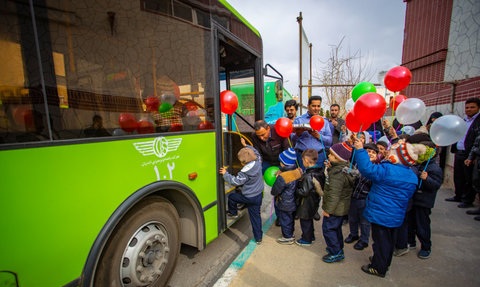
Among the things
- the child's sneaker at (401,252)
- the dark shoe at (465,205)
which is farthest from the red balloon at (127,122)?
the dark shoe at (465,205)

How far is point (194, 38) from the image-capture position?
2.27 metres

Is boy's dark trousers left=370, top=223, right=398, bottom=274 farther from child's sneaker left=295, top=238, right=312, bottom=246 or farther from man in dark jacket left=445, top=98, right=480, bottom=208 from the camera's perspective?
man in dark jacket left=445, top=98, right=480, bottom=208

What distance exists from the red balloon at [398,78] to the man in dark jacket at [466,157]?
221cm

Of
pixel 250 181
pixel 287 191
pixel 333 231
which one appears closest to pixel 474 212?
pixel 333 231

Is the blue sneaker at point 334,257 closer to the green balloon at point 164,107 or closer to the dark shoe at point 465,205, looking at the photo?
the green balloon at point 164,107

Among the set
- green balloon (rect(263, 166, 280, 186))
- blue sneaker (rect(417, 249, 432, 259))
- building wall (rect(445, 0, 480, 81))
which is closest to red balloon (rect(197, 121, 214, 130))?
green balloon (rect(263, 166, 280, 186))

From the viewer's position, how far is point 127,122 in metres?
1.70

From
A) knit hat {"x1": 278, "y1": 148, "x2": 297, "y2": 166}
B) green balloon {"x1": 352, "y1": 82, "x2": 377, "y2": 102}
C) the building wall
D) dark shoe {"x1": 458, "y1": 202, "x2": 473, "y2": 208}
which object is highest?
the building wall

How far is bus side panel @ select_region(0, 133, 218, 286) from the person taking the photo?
112cm

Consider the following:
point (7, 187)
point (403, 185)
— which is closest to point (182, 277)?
point (7, 187)

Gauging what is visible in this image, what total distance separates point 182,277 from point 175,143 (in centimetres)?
154

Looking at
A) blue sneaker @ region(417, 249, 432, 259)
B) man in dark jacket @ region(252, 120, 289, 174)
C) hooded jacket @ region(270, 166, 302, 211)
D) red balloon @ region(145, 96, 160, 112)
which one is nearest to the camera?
Answer: red balloon @ region(145, 96, 160, 112)

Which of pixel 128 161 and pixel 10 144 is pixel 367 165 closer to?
pixel 128 161

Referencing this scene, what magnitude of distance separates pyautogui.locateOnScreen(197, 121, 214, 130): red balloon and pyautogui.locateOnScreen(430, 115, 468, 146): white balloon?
258cm
